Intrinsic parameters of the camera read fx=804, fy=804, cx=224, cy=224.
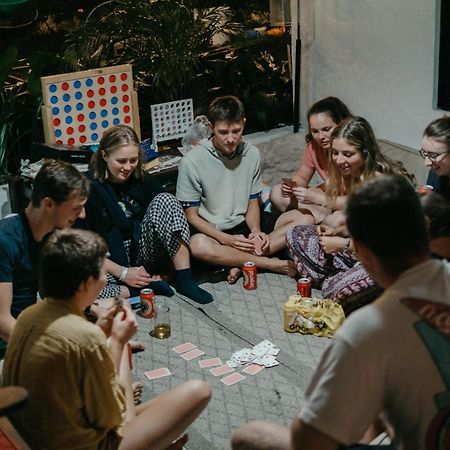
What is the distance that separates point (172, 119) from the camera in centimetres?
550

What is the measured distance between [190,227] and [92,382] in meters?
2.57

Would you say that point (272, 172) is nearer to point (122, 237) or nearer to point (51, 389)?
point (122, 237)

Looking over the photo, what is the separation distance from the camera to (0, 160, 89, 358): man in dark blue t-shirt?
3.40 m

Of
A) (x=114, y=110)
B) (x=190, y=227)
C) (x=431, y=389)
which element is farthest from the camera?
(x=114, y=110)

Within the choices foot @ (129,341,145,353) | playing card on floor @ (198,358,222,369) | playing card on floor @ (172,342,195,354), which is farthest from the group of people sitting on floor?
playing card on floor @ (198,358,222,369)

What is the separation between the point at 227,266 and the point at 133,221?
2.01 feet

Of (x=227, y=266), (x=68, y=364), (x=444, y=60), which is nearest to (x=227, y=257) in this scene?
(x=227, y=266)

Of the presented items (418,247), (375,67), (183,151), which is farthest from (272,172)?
(418,247)

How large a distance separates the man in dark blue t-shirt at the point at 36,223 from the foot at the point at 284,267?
1500 mm

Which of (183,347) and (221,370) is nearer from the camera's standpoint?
(221,370)

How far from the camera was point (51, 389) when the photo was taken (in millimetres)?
2332

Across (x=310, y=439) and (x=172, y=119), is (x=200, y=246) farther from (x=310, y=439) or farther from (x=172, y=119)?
(x=310, y=439)

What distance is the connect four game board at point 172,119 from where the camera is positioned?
5426mm

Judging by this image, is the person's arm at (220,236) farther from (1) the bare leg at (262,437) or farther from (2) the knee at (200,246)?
(1) the bare leg at (262,437)
